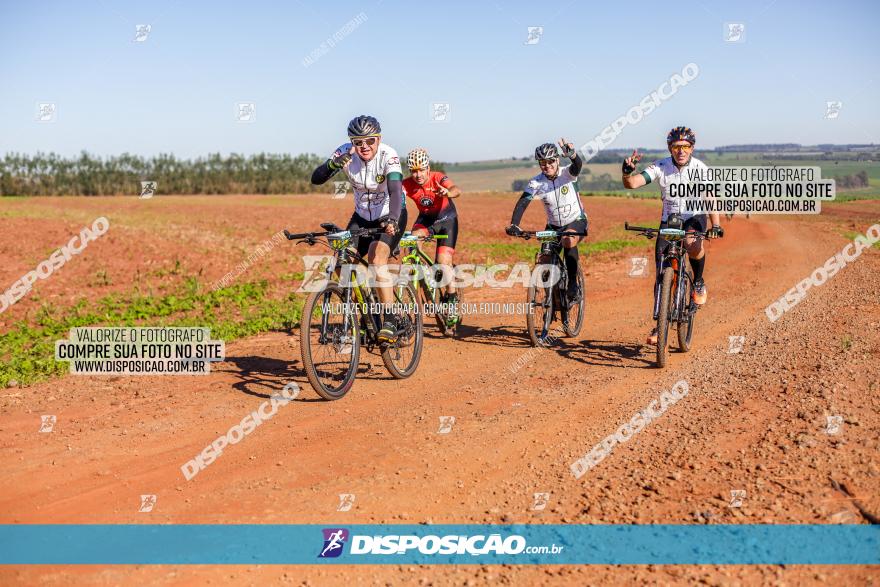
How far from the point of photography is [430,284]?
10.2 metres

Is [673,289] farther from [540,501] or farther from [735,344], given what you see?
[540,501]

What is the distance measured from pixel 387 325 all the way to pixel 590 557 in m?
4.19

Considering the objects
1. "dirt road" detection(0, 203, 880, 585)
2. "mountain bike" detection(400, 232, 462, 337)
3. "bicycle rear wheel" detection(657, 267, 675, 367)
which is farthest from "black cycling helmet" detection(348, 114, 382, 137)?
"bicycle rear wheel" detection(657, 267, 675, 367)

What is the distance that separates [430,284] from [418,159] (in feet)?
6.02

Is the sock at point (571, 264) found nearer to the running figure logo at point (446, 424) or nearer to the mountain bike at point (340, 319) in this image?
the mountain bike at point (340, 319)

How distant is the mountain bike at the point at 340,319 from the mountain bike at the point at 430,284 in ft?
5.09

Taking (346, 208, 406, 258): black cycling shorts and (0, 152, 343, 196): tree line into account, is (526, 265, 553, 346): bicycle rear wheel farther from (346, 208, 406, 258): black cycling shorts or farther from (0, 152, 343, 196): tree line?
(0, 152, 343, 196): tree line

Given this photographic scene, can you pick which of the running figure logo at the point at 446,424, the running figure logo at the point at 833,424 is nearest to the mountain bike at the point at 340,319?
the running figure logo at the point at 446,424

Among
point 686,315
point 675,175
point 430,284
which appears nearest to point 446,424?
point 430,284

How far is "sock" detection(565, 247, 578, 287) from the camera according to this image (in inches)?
388

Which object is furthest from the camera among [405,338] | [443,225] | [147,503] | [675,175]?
[443,225]

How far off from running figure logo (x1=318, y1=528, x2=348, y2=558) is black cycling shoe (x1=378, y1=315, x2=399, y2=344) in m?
3.43

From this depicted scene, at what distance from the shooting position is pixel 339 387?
300 inches

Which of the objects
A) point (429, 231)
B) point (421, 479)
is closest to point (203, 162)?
point (429, 231)
